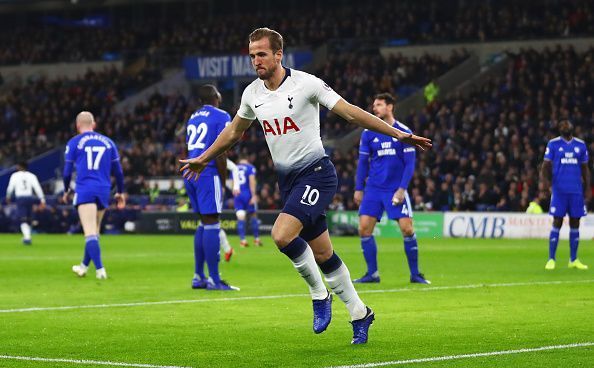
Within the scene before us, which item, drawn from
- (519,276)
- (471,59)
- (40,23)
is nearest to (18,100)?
(40,23)

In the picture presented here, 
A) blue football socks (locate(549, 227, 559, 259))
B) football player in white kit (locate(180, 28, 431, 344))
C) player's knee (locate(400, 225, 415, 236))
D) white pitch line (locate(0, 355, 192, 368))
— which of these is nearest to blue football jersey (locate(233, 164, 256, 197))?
blue football socks (locate(549, 227, 559, 259))

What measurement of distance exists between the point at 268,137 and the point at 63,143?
43705 mm

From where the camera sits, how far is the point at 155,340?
31.4 ft

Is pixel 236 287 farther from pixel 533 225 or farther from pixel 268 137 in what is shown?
pixel 533 225

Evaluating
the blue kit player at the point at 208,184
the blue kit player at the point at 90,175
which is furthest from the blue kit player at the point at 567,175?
the blue kit player at the point at 90,175

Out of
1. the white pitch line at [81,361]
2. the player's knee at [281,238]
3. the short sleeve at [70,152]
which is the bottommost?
the white pitch line at [81,361]

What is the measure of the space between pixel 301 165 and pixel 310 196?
0.29m

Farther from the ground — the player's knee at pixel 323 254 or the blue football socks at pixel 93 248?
the player's knee at pixel 323 254

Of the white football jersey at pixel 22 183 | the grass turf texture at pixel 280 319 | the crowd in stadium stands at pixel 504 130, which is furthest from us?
the crowd in stadium stands at pixel 504 130

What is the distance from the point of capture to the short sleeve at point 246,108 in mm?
9445

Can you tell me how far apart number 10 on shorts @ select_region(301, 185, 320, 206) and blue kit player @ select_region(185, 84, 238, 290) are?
19.3 feet

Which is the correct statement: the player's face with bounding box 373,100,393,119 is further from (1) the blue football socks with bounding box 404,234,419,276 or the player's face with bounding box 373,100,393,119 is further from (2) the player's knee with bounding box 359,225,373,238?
(1) the blue football socks with bounding box 404,234,419,276

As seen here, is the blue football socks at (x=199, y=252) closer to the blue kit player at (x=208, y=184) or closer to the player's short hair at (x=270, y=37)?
the blue kit player at (x=208, y=184)

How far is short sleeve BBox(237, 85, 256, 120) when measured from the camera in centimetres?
945
